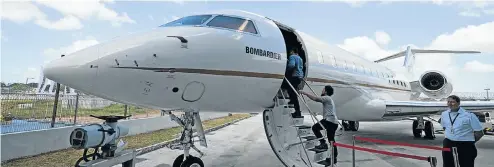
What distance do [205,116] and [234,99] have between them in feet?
64.4

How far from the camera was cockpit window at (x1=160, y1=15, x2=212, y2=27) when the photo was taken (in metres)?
5.12

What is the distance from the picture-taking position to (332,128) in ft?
21.3

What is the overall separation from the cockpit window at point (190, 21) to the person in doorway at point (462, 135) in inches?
154

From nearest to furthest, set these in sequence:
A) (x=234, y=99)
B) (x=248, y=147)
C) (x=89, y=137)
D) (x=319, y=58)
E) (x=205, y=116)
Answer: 1. (x=89, y=137)
2. (x=234, y=99)
3. (x=319, y=58)
4. (x=248, y=147)
5. (x=205, y=116)

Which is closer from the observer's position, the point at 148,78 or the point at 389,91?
the point at 148,78

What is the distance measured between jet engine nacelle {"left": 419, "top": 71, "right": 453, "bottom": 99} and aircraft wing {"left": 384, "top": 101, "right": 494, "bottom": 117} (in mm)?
3517

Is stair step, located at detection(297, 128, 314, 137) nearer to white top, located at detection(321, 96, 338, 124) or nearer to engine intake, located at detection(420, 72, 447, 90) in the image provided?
white top, located at detection(321, 96, 338, 124)

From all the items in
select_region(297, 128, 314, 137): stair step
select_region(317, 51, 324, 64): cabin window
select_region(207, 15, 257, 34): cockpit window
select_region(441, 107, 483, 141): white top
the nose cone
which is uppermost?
select_region(207, 15, 257, 34): cockpit window

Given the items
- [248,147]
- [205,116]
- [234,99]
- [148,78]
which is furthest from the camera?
[205,116]

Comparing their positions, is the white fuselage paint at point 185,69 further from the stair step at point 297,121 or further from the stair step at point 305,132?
the stair step at point 305,132

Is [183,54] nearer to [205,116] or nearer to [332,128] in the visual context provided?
[332,128]

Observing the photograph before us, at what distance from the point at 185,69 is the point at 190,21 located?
3.45ft

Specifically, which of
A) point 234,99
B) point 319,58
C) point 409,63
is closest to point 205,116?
point 409,63

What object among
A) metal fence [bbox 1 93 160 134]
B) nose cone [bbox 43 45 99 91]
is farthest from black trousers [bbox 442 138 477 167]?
metal fence [bbox 1 93 160 134]
